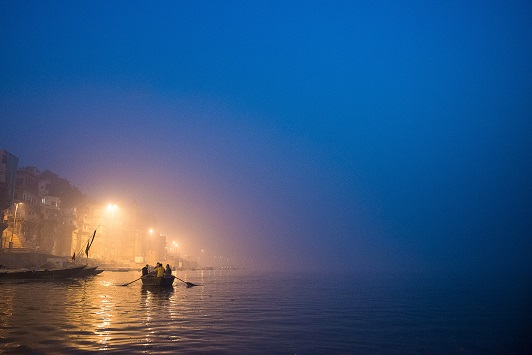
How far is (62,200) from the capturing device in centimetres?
10419

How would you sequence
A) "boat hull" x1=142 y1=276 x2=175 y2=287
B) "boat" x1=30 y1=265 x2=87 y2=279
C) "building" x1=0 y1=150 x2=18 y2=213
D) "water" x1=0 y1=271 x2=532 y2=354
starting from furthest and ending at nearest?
"building" x1=0 y1=150 x2=18 y2=213 → "boat" x1=30 y1=265 x2=87 y2=279 → "boat hull" x1=142 y1=276 x2=175 y2=287 → "water" x1=0 y1=271 x2=532 y2=354

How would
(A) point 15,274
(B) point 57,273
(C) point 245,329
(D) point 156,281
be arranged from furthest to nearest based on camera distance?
1. (B) point 57,273
2. (A) point 15,274
3. (D) point 156,281
4. (C) point 245,329

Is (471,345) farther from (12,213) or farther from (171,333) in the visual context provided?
(12,213)

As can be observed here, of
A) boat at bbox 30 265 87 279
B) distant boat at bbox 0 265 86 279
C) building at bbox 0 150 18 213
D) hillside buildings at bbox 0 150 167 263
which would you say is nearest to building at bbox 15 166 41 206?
hillside buildings at bbox 0 150 167 263

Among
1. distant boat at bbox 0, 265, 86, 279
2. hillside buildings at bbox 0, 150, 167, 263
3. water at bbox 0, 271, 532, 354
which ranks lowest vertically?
water at bbox 0, 271, 532, 354

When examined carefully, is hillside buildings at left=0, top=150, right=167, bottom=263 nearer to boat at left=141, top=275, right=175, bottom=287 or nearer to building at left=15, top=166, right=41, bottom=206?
building at left=15, top=166, right=41, bottom=206

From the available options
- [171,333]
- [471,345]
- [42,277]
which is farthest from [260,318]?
[42,277]

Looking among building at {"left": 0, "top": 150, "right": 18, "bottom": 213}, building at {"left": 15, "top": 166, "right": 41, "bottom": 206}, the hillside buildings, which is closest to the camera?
building at {"left": 0, "top": 150, "right": 18, "bottom": 213}

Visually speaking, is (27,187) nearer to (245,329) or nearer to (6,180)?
(6,180)

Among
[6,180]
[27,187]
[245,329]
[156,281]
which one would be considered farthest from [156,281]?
[27,187]

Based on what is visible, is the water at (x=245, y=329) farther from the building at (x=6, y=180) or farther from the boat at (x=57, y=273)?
the building at (x=6, y=180)

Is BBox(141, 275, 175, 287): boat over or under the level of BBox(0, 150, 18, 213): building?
under

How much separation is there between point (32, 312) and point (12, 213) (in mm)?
65167

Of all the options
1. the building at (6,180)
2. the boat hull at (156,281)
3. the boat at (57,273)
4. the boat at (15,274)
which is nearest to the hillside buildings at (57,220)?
the building at (6,180)
